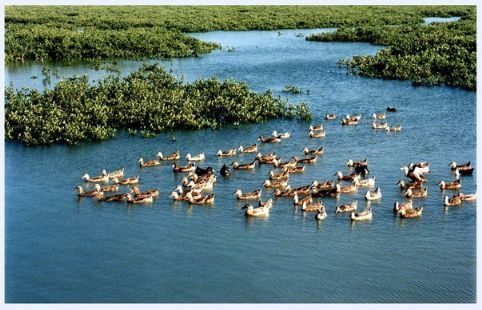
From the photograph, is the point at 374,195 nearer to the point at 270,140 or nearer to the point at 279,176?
the point at 279,176

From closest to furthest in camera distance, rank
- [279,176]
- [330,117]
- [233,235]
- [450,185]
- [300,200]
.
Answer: [233,235]
[300,200]
[450,185]
[279,176]
[330,117]

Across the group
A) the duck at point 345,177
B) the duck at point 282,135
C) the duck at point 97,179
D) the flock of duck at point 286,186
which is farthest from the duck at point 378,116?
the duck at point 97,179

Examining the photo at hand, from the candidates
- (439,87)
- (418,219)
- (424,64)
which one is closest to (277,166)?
(418,219)

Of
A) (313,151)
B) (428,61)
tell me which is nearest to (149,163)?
(313,151)

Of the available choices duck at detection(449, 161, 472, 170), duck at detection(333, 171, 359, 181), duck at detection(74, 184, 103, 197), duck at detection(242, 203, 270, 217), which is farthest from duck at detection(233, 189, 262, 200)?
duck at detection(449, 161, 472, 170)

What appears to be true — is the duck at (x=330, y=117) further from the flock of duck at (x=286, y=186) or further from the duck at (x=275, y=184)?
the duck at (x=275, y=184)

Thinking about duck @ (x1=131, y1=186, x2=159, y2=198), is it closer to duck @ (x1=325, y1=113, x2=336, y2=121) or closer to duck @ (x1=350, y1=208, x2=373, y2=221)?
duck @ (x1=350, y1=208, x2=373, y2=221)

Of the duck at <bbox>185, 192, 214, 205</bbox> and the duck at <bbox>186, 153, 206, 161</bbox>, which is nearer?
the duck at <bbox>185, 192, 214, 205</bbox>
